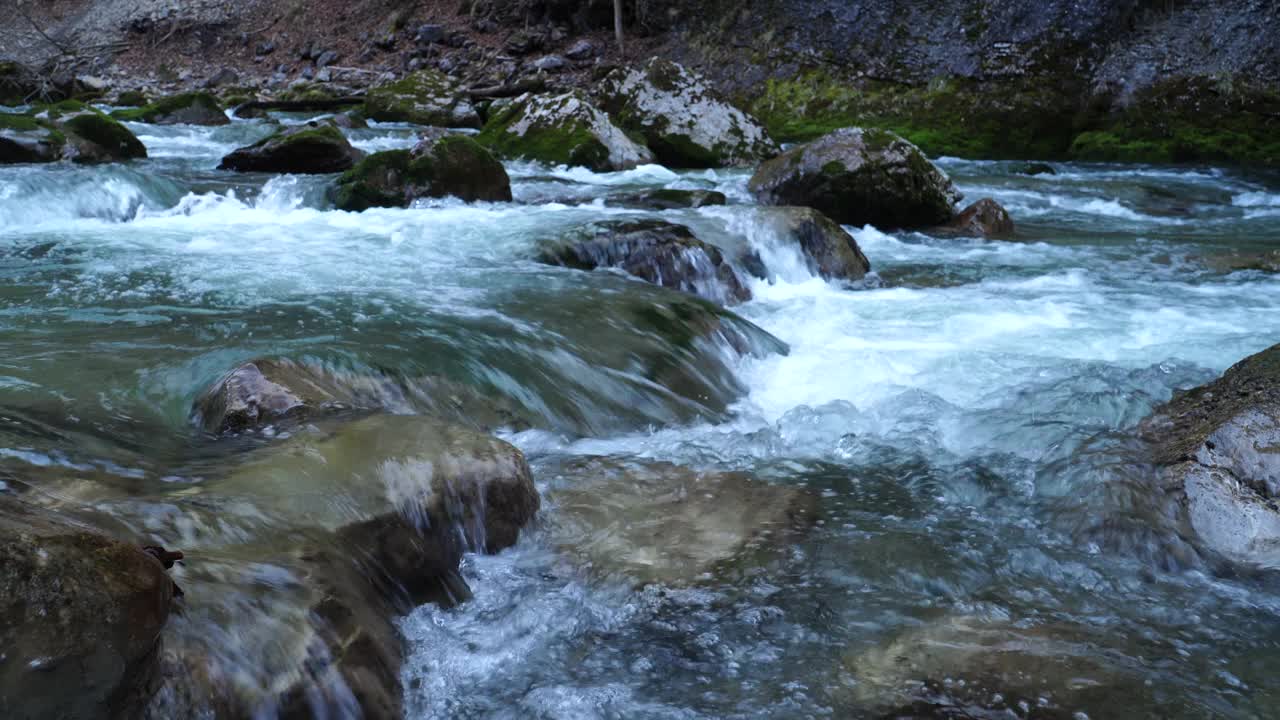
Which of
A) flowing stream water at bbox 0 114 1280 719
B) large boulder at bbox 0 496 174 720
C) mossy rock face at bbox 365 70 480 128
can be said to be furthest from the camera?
mossy rock face at bbox 365 70 480 128

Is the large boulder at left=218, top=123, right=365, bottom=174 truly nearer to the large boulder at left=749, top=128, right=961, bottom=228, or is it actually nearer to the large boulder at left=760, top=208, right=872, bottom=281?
the large boulder at left=749, top=128, right=961, bottom=228

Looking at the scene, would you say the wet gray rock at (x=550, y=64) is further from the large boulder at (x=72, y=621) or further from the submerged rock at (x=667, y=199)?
the large boulder at (x=72, y=621)

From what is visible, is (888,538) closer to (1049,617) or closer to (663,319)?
(1049,617)

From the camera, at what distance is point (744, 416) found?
206 inches

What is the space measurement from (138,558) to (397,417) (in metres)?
1.56

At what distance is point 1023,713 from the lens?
2.62 metres

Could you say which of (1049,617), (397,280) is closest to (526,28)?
(397,280)

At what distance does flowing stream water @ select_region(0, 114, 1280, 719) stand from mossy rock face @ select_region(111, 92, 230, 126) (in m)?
8.20

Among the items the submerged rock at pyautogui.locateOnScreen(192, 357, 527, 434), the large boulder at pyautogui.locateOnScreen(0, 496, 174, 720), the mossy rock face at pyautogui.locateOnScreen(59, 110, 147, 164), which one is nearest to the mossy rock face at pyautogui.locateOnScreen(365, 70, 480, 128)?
the mossy rock face at pyautogui.locateOnScreen(59, 110, 147, 164)

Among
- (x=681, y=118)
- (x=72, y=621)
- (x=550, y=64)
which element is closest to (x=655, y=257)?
(x=72, y=621)

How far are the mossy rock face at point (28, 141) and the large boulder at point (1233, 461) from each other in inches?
421

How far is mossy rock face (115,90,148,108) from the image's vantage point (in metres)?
23.6

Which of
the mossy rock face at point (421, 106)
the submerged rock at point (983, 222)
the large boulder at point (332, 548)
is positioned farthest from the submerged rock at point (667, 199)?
the mossy rock face at point (421, 106)

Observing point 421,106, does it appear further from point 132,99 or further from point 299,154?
point 132,99
